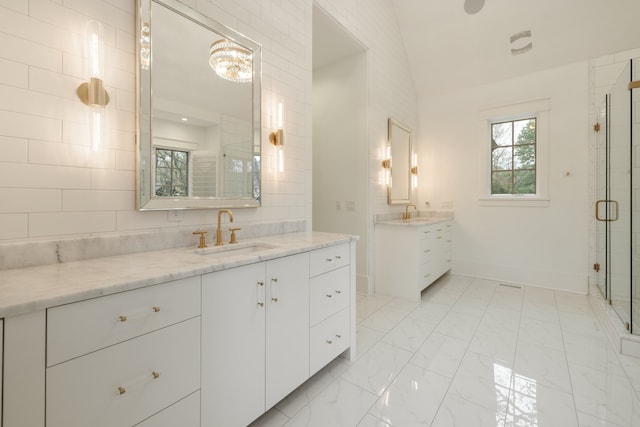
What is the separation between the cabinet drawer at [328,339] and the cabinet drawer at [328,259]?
343 millimetres

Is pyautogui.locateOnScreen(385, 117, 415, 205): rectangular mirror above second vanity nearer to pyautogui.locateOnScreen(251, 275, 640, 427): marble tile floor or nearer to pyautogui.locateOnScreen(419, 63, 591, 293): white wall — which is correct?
pyautogui.locateOnScreen(419, 63, 591, 293): white wall

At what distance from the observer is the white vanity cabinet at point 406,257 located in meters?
3.35

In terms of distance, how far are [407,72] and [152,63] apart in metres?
4.05

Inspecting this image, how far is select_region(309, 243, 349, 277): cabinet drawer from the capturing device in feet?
5.85

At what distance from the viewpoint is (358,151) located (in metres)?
3.65

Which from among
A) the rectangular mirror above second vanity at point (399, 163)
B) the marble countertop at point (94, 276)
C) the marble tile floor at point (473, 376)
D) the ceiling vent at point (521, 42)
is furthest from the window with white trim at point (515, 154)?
the marble countertop at point (94, 276)

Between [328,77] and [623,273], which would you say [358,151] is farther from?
[623,273]

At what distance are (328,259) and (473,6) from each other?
3936 millimetres

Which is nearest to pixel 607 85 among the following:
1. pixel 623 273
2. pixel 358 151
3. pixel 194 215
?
pixel 623 273

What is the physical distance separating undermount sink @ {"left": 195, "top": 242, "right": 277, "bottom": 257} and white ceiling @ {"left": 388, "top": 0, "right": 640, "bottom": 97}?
401cm

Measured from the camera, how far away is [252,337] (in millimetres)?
1396

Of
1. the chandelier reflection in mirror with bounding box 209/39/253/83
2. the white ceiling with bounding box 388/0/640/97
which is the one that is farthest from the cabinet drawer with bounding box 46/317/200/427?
the white ceiling with bounding box 388/0/640/97

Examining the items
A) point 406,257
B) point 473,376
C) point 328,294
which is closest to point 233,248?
point 328,294

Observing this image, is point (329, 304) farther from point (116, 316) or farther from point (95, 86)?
point (95, 86)
